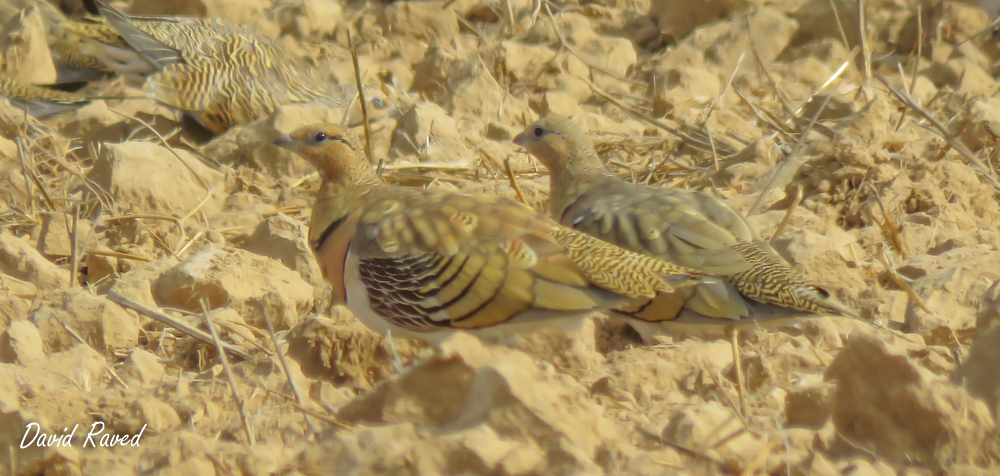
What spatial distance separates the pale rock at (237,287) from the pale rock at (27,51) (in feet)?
11.3

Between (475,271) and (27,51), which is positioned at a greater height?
(475,271)

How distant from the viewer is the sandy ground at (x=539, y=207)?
2098 millimetres

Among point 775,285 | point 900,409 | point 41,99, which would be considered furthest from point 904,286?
point 41,99

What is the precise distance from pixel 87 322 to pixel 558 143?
83.1 inches

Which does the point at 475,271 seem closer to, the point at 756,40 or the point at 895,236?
the point at 895,236

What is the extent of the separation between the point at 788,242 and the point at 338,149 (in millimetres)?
1777

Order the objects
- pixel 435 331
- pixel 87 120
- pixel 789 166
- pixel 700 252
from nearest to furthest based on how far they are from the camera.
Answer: pixel 435 331
pixel 700 252
pixel 789 166
pixel 87 120

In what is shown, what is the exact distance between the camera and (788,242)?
4.08m

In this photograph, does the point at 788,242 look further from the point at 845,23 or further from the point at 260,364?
the point at 845,23

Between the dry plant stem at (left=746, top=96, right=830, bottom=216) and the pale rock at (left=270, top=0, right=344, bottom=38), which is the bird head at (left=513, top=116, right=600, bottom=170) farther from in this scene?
the pale rock at (left=270, top=0, right=344, bottom=38)

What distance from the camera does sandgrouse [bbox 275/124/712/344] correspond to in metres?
3.23

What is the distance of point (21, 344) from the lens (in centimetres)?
329

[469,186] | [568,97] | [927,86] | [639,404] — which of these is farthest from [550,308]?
[927,86]

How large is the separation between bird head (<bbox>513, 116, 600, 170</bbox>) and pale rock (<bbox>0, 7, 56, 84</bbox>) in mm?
3682
